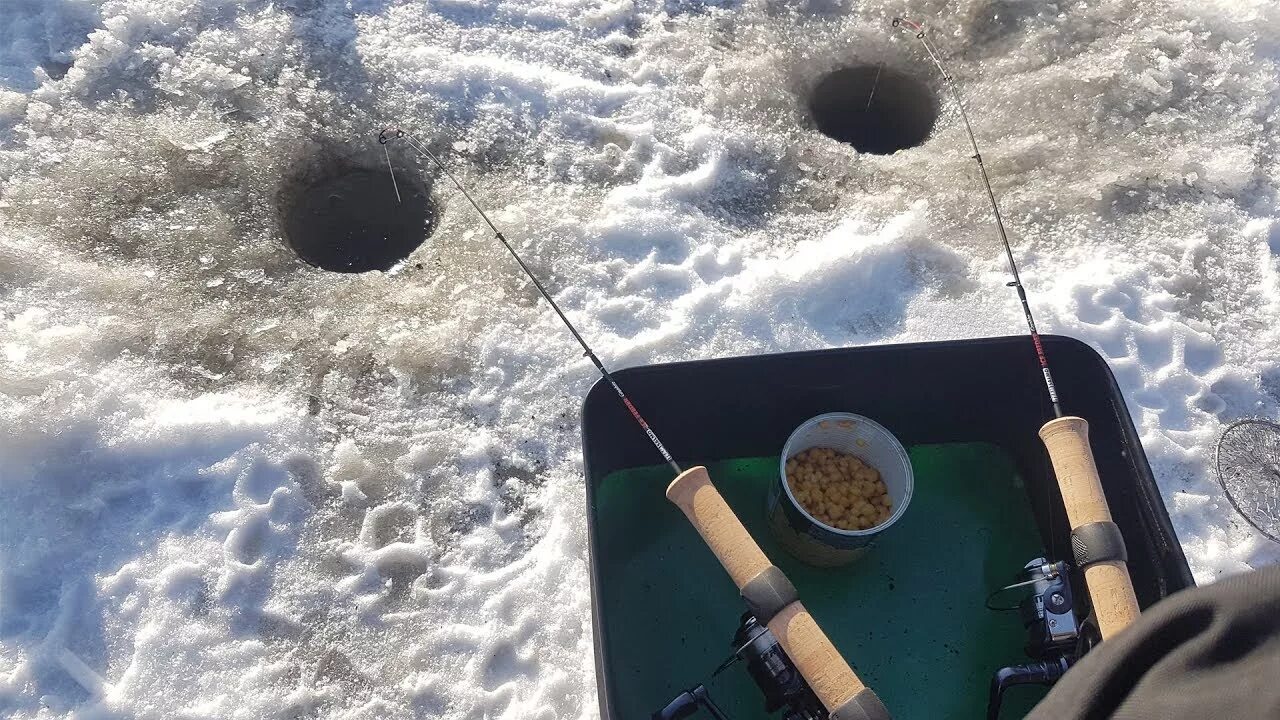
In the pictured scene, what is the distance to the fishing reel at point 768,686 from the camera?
179 cm

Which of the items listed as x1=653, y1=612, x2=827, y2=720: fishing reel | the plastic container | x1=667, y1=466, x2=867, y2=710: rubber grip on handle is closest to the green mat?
the plastic container

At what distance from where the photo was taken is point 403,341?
9.16ft

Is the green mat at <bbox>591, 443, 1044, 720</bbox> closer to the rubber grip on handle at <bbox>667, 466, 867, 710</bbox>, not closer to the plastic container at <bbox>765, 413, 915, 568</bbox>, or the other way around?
the plastic container at <bbox>765, 413, 915, 568</bbox>

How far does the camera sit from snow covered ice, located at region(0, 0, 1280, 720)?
7.67 ft

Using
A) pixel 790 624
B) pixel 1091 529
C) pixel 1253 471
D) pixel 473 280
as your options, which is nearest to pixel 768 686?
pixel 790 624

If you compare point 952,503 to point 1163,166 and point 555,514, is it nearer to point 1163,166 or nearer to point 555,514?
point 555,514

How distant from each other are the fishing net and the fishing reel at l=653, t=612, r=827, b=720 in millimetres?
1786

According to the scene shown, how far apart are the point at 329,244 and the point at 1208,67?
398cm

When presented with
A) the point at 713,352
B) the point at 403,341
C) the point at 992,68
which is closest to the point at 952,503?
the point at 713,352

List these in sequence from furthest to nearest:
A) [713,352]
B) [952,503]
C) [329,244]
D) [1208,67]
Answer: [1208,67]
[329,244]
[713,352]
[952,503]

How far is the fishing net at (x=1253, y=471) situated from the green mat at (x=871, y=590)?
863 mm

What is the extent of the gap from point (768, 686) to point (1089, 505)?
88 centimetres

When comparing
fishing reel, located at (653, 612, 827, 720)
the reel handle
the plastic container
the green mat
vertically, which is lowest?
the green mat

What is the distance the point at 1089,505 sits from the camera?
69.3 inches
